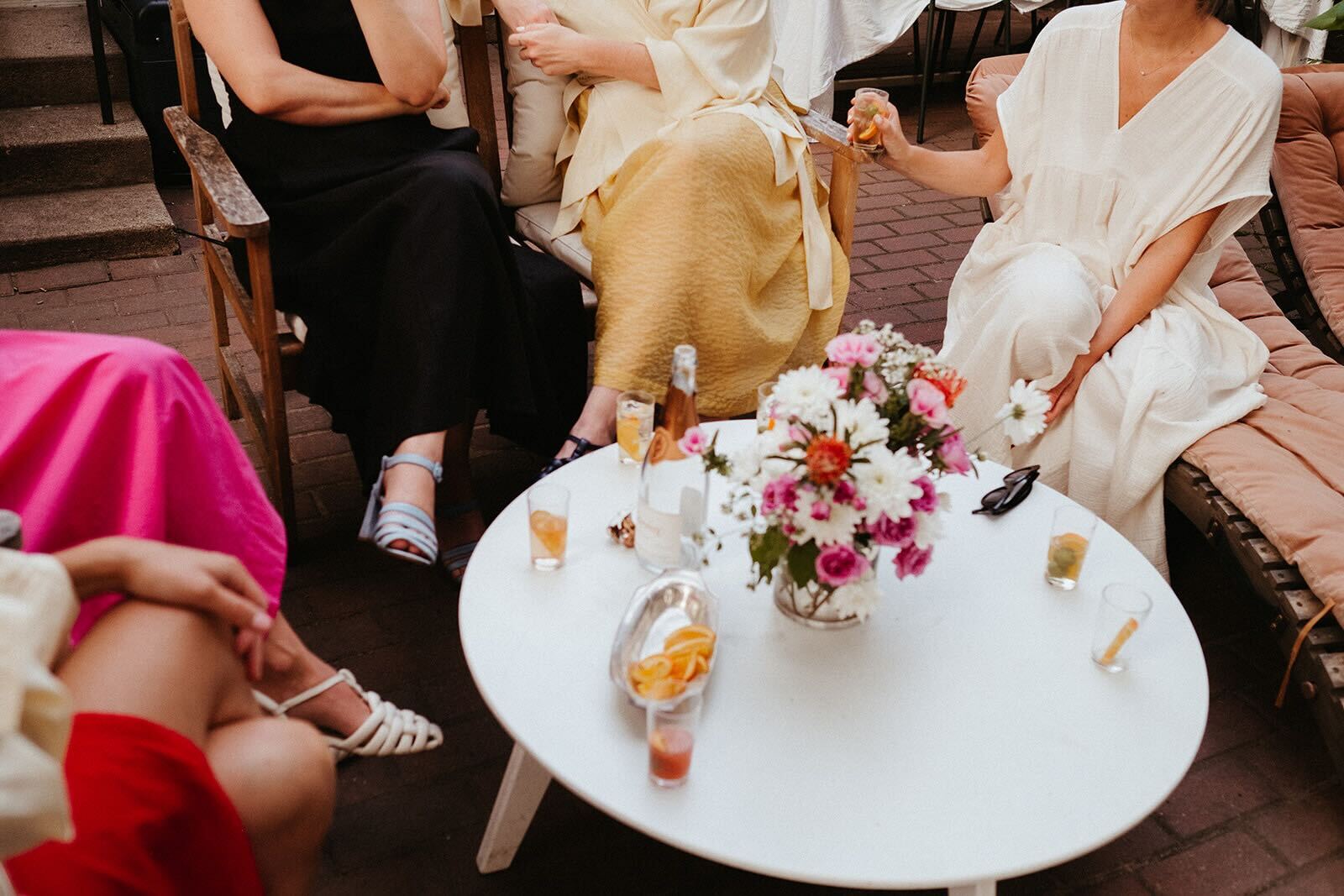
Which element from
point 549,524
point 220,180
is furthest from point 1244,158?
point 220,180

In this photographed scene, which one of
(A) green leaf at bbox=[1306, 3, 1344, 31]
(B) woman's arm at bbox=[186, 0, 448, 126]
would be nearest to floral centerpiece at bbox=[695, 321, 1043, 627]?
(B) woman's arm at bbox=[186, 0, 448, 126]

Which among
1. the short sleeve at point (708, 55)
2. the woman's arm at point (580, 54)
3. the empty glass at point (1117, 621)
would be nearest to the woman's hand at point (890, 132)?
the short sleeve at point (708, 55)

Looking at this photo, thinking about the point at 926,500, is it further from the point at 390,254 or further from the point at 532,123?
the point at 532,123

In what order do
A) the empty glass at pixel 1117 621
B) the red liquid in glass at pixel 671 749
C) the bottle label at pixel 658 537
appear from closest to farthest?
the red liquid in glass at pixel 671 749 → the empty glass at pixel 1117 621 → the bottle label at pixel 658 537

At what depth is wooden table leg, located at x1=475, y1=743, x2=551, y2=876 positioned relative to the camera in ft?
5.16

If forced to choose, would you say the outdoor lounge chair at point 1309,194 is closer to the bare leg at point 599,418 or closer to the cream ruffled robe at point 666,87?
the cream ruffled robe at point 666,87

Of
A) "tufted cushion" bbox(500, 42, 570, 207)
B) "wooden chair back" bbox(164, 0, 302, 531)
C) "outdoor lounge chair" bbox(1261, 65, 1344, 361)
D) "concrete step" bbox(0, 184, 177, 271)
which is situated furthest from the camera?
"concrete step" bbox(0, 184, 177, 271)

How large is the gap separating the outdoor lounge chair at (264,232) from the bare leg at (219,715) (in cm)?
89

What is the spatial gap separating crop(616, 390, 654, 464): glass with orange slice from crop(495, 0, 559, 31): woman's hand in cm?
107

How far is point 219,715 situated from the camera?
1.25 metres

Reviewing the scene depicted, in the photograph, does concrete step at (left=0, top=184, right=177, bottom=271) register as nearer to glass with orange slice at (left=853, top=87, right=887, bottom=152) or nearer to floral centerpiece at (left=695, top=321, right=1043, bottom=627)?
glass with orange slice at (left=853, top=87, right=887, bottom=152)

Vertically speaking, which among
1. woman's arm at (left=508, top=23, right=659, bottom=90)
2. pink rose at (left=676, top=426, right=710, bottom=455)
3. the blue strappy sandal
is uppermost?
woman's arm at (left=508, top=23, right=659, bottom=90)

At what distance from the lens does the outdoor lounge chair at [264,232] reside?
6.52ft

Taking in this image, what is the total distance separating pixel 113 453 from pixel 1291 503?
184 centimetres
